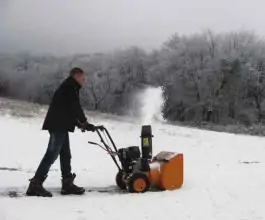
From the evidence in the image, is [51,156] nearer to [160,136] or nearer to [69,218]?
[69,218]

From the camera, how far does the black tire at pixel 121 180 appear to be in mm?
9055

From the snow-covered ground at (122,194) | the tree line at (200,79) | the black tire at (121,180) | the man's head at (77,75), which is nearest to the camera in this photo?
the snow-covered ground at (122,194)

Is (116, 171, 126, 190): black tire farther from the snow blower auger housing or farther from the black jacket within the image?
the black jacket

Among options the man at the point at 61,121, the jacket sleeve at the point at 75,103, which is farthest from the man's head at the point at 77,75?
the jacket sleeve at the point at 75,103

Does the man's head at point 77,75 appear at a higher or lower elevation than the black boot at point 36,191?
higher

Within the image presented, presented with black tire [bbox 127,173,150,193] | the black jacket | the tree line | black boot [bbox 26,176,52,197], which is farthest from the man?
the tree line

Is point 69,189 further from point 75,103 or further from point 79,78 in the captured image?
point 79,78

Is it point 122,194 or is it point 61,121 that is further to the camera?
point 122,194

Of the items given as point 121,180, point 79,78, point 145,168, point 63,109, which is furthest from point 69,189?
point 79,78

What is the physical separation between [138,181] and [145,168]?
37cm

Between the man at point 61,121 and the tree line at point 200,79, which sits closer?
the man at point 61,121

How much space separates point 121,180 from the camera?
9.14 metres

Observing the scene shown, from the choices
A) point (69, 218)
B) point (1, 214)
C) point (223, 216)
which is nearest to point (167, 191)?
point (223, 216)

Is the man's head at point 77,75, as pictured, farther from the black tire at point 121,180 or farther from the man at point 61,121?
the black tire at point 121,180
